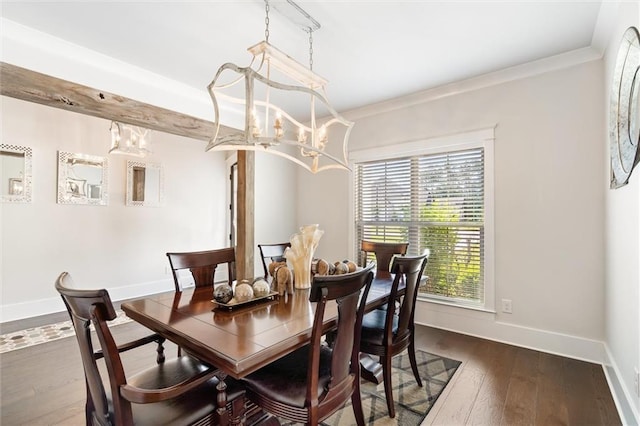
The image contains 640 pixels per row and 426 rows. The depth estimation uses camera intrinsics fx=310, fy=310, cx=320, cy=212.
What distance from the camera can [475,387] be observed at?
7.43 ft

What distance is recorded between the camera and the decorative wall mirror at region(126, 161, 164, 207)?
15.8 feet

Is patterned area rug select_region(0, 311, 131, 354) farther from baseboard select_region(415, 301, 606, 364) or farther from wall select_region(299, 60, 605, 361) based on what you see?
wall select_region(299, 60, 605, 361)

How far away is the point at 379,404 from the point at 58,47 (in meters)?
3.71

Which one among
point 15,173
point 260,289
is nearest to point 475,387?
point 260,289

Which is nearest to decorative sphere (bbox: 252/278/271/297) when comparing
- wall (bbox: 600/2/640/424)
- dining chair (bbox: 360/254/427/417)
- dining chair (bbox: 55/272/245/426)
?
dining chair (bbox: 55/272/245/426)

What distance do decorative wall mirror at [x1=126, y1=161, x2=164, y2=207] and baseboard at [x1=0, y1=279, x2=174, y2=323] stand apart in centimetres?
131

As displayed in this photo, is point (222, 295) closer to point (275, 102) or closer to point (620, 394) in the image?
point (620, 394)

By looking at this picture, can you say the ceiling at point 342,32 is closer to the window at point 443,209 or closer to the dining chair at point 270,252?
the window at point 443,209

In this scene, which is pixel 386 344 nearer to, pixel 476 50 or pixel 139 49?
pixel 476 50

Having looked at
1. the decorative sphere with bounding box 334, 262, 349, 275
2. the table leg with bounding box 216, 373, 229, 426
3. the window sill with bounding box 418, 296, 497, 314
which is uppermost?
the decorative sphere with bounding box 334, 262, 349, 275

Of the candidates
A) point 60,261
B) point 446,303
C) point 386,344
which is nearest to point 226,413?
point 386,344

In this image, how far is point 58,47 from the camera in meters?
2.57

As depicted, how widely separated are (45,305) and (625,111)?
6.05 m

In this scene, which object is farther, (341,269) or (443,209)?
(443,209)
